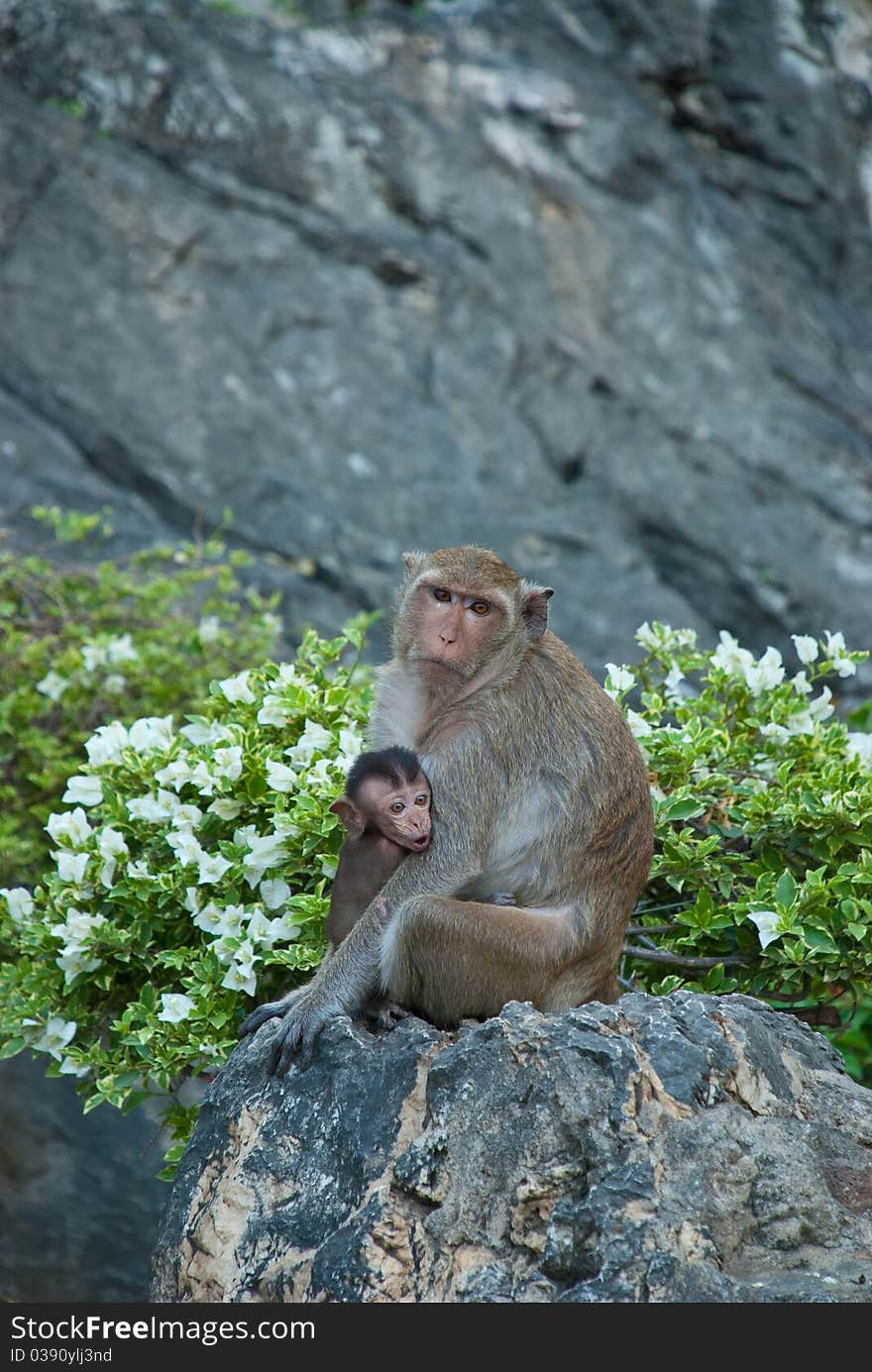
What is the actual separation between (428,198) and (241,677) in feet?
26.7

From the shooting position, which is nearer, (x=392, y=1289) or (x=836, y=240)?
(x=392, y=1289)

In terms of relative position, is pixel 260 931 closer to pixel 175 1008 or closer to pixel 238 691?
pixel 175 1008

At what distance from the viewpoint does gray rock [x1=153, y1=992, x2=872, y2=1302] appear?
10.6 ft

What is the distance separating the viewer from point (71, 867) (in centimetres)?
486

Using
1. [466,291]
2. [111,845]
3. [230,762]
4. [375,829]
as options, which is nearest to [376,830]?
[375,829]

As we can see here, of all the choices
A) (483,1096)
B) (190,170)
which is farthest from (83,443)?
(483,1096)

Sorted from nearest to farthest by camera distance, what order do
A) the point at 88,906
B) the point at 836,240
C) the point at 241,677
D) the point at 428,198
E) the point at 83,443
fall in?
the point at 88,906, the point at 241,677, the point at 83,443, the point at 428,198, the point at 836,240

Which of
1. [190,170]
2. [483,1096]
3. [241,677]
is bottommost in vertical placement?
[190,170]

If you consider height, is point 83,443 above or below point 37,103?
below


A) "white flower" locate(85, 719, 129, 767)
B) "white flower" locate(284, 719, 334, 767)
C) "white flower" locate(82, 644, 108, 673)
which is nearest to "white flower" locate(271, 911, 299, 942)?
"white flower" locate(284, 719, 334, 767)

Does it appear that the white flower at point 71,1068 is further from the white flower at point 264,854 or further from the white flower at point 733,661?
the white flower at point 733,661

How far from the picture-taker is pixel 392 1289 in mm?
3297

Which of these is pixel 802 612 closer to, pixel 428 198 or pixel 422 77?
pixel 428 198

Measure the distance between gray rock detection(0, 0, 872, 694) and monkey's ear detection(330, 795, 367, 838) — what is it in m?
6.00
